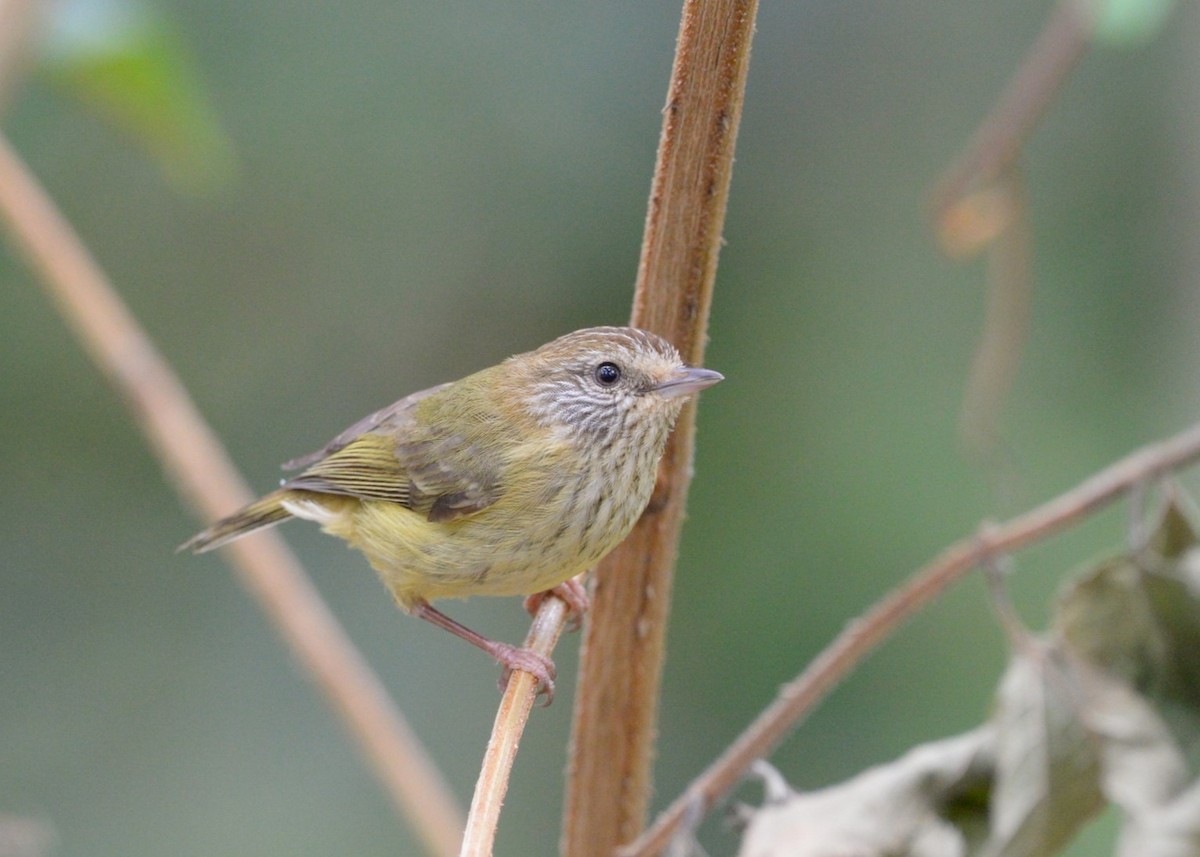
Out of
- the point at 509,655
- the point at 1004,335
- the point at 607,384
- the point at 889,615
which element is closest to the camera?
the point at 889,615

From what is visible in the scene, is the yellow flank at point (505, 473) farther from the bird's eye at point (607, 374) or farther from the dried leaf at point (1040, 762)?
the dried leaf at point (1040, 762)

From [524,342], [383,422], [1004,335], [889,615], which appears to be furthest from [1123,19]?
[524,342]

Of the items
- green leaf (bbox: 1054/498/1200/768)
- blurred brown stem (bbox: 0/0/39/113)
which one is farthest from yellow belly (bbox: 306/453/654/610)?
blurred brown stem (bbox: 0/0/39/113)

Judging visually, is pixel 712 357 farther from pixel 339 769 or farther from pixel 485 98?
pixel 339 769

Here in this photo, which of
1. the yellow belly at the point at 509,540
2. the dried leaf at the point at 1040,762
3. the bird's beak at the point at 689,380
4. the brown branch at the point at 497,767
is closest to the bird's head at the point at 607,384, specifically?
the bird's beak at the point at 689,380

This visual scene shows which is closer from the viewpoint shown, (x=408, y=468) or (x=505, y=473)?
(x=505, y=473)

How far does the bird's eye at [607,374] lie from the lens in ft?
9.16

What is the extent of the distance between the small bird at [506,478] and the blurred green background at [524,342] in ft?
10.7

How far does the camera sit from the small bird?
8.52 ft

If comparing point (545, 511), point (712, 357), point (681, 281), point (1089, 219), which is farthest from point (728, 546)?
point (681, 281)

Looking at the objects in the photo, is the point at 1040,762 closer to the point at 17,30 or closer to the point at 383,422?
the point at 383,422

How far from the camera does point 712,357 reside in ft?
22.5

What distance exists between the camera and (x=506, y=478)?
9.49ft

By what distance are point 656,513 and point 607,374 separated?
663 mm
